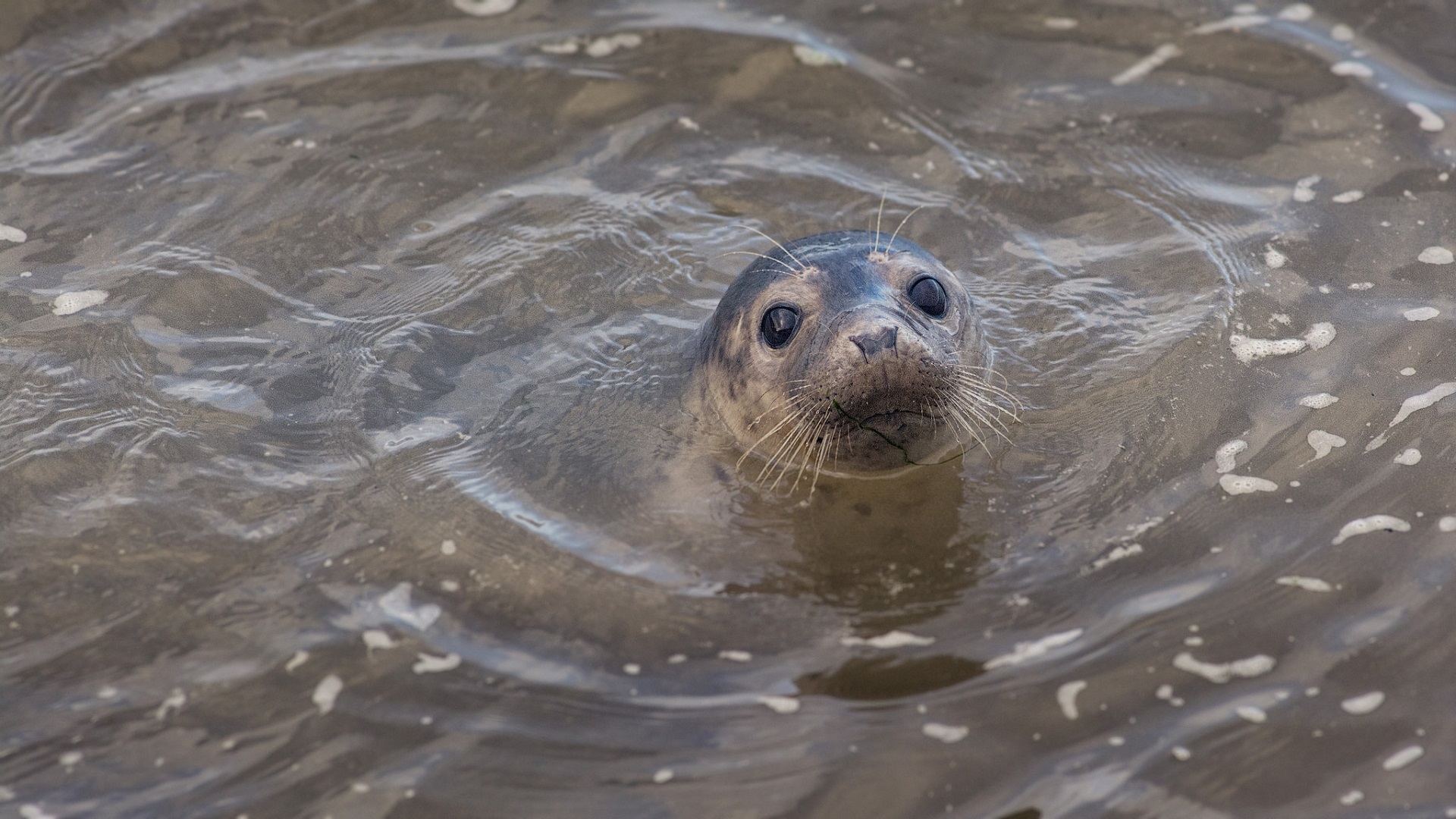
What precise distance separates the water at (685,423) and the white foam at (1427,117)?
0.02 metres

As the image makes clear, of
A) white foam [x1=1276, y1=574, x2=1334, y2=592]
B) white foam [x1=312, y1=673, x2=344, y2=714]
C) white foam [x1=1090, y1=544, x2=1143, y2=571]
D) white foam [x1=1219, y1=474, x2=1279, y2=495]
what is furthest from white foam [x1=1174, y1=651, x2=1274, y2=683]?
white foam [x1=312, y1=673, x2=344, y2=714]

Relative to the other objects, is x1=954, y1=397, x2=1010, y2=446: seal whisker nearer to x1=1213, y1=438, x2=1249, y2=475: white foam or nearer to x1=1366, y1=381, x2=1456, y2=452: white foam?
x1=1213, y1=438, x2=1249, y2=475: white foam

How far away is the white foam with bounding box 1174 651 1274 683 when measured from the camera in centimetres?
385

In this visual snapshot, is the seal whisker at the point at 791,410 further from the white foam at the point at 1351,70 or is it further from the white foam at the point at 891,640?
the white foam at the point at 1351,70

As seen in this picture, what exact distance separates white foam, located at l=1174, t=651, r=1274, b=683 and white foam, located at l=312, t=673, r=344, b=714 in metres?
2.32

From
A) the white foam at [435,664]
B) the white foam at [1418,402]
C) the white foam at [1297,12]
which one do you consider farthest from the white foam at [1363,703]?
the white foam at [1297,12]

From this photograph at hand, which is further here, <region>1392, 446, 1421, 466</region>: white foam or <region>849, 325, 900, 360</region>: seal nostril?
<region>1392, 446, 1421, 466</region>: white foam

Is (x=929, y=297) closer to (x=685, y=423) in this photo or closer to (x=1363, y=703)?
(x=685, y=423)

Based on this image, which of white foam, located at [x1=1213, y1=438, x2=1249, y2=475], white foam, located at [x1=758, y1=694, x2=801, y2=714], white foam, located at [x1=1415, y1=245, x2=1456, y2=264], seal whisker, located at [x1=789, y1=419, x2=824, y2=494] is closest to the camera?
white foam, located at [x1=758, y1=694, x2=801, y2=714]

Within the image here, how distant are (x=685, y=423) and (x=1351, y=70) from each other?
12.9 ft

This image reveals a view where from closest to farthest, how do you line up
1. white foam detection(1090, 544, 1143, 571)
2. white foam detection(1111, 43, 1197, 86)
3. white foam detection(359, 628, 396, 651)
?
white foam detection(359, 628, 396, 651)
white foam detection(1090, 544, 1143, 571)
white foam detection(1111, 43, 1197, 86)

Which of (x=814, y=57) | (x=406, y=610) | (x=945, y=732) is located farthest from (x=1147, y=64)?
(x=406, y=610)

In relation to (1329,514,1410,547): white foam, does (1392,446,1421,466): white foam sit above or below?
above

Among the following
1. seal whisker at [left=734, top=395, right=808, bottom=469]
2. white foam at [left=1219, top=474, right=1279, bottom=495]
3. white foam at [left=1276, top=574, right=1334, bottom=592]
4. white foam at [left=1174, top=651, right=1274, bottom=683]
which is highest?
seal whisker at [left=734, top=395, right=808, bottom=469]
